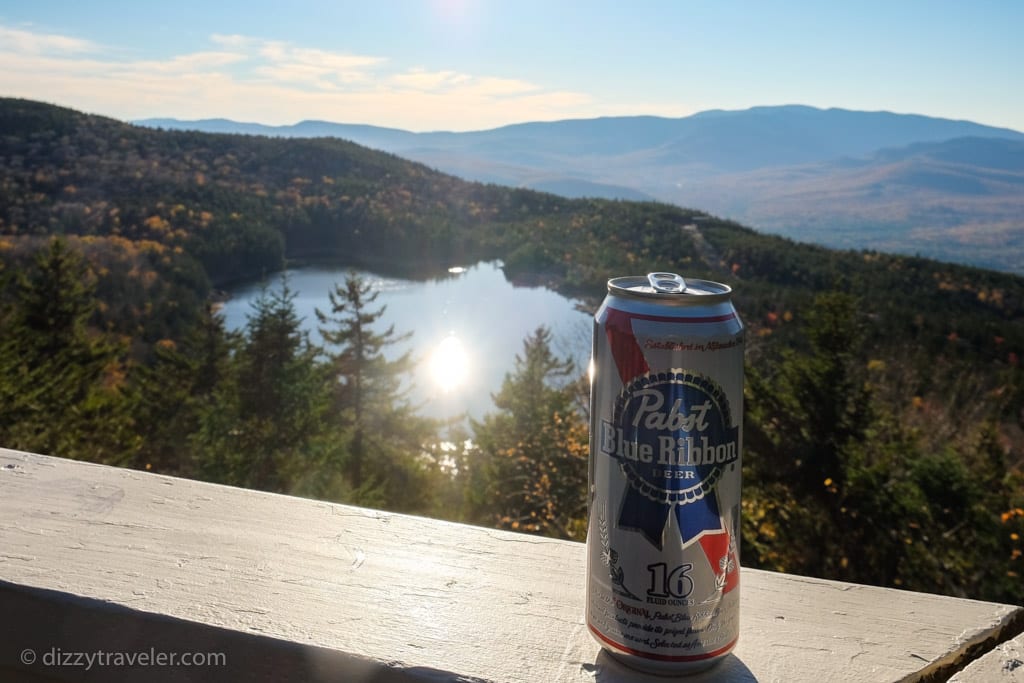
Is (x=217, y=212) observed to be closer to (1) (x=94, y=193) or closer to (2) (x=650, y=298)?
(1) (x=94, y=193)

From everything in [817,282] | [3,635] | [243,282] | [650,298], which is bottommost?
[243,282]

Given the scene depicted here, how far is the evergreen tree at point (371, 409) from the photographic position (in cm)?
2147

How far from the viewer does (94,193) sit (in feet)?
211

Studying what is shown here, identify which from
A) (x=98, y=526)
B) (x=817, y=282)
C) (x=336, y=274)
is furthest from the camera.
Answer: (x=336, y=274)

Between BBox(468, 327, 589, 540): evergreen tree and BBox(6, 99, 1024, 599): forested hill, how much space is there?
247mm

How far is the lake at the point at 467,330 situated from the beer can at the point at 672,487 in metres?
25.4

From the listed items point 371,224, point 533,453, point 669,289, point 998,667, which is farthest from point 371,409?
point 371,224

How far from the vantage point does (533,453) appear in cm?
1672

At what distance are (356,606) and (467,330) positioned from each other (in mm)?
37558

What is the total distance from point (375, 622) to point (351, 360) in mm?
21905

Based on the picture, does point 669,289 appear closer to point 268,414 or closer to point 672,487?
point 672,487

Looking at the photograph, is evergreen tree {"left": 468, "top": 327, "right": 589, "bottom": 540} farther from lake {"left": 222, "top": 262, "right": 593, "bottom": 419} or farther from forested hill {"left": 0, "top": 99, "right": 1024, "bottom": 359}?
lake {"left": 222, "top": 262, "right": 593, "bottom": 419}

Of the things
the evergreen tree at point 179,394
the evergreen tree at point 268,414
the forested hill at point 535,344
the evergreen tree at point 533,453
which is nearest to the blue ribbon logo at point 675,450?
the forested hill at point 535,344

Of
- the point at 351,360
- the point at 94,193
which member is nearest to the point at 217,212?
the point at 94,193
